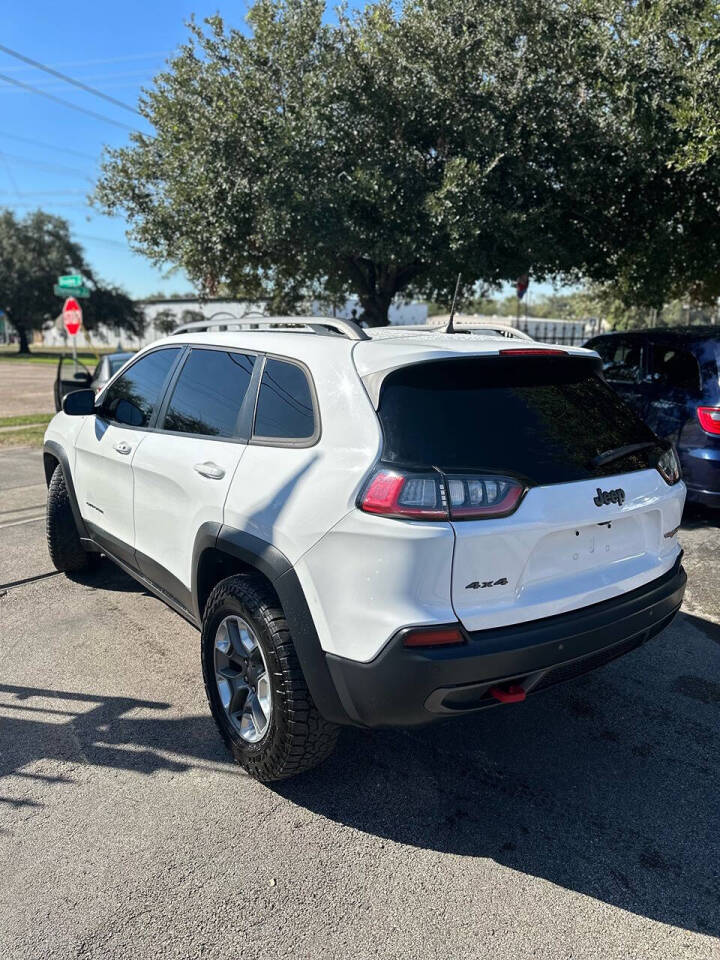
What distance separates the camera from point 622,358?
7.20 metres

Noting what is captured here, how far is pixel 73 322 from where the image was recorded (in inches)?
614

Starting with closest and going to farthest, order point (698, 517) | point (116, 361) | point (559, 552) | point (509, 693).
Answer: point (509, 693) < point (559, 552) < point (698, 517) < point (116, 361)

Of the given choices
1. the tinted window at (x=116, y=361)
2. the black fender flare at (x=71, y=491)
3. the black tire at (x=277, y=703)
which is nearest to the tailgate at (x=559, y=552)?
the black tire at (x=277, y=703)

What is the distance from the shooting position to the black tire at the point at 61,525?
4805 mm

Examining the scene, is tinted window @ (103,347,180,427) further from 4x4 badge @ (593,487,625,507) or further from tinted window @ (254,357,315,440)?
4x4 badge @ (593,487,625,507)

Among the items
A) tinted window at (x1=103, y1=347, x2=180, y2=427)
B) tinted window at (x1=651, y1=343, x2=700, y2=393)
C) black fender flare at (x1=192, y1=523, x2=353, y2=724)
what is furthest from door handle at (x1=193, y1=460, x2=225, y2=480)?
tinted window at (x1=651, y1=343, x2=700, y2=393)

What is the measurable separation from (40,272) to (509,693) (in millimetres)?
53954

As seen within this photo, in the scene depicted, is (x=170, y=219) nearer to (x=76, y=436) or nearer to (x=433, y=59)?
(x=433, y=59)

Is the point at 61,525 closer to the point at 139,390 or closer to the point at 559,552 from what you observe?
the point at 139,390

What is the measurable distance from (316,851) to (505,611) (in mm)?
1063

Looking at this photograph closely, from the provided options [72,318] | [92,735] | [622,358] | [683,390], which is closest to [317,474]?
[92,735]

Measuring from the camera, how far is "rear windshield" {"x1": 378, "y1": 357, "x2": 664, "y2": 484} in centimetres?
234

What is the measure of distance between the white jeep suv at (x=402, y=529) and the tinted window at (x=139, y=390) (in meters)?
0.57

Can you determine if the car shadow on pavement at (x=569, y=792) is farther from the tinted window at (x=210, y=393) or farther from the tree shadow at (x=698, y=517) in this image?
the tree shadow at (x=698, y=517)
